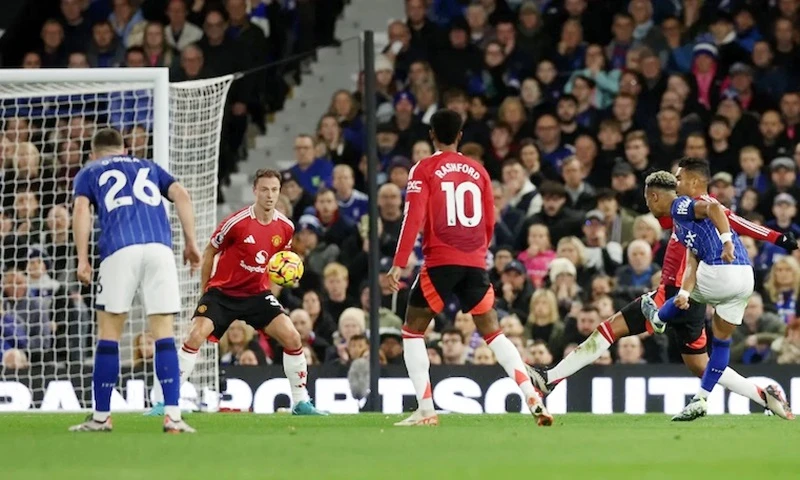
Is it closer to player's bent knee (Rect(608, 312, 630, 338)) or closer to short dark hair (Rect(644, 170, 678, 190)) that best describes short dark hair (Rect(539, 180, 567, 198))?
short dark hair (Rect(644, 170, 678, 190))

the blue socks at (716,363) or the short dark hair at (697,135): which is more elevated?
the short dark hair at (697,135)

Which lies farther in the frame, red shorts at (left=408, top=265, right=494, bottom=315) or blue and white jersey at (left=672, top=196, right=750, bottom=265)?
blue and white jersey at (left=672, top=196, right=750, bottom=265)

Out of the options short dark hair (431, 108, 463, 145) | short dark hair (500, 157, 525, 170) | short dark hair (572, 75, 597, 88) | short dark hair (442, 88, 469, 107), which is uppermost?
short dark hair (572, 75, 597, 88)

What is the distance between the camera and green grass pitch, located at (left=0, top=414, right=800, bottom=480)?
24.2ft

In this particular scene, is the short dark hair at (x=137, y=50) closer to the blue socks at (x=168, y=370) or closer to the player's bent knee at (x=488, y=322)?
the player's bent knee at (x=488, y=322)

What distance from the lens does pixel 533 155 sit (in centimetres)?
1748

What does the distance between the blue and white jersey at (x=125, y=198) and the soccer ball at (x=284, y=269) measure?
2206mm

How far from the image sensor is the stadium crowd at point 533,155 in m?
15.5

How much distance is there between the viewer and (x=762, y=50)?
60.4ft

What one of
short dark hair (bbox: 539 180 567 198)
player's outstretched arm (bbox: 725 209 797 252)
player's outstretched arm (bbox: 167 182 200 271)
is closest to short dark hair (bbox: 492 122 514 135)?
short dark hair (bbox: 539 180 567 198)

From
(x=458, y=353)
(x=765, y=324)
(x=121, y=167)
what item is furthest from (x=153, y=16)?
(x=121, y=167)

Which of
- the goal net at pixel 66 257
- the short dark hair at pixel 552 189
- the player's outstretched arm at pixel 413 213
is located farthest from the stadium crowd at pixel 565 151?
the player's outstretched arm at pixel 413 213

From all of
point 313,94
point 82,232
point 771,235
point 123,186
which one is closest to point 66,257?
point 123,186

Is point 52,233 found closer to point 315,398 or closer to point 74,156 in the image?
point 74,156
